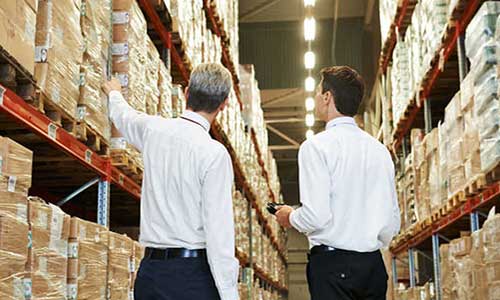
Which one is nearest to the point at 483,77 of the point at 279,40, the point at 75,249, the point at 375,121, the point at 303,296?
the point at 75,249

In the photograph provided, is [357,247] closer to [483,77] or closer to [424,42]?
[483,77]

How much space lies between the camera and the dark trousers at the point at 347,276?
349 centimetres

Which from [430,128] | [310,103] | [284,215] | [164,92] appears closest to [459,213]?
[430,128]

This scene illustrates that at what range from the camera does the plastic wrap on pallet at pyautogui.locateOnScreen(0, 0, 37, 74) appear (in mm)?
3199

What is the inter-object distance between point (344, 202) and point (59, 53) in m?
1.71

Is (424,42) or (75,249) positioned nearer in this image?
(75,249)

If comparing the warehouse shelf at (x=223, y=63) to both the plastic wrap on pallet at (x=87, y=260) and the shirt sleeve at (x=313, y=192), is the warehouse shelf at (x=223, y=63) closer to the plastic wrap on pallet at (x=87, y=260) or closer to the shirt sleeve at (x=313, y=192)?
the plastic wrap on pallet at (x=87, y=260)

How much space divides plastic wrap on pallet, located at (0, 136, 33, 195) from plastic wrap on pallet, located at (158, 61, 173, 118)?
8.76ft

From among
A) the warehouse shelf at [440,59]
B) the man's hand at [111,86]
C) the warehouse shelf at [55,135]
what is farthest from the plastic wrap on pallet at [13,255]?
the warehouse shelf at [440,59]

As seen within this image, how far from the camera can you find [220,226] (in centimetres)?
331

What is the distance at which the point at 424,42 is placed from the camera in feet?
26.4

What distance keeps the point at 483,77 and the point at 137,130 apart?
2.87 m

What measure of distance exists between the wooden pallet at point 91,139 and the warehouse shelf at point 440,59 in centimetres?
337

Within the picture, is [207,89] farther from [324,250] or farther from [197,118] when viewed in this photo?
[324,250]
